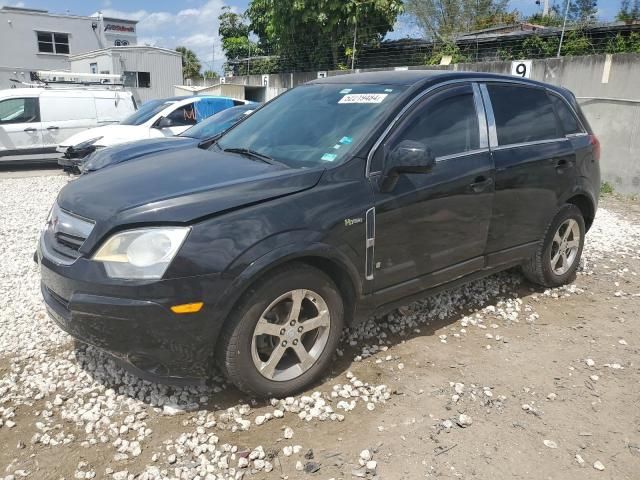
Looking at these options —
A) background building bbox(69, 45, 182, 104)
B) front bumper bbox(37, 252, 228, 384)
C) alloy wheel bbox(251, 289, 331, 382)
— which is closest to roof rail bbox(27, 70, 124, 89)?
front bumper bbox(37, 252, 228, 384)

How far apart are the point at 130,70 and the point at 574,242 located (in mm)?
28256

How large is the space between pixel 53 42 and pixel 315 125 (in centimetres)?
3867

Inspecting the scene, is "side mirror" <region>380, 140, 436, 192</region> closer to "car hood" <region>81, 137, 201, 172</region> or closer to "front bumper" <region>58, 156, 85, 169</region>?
"car hood" <region>81, 137, 201, 172</region>

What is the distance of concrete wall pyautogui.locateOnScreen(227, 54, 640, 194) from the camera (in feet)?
30.0

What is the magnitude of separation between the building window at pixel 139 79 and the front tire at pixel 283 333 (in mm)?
28711

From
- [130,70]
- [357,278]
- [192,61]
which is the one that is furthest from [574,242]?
[192,61]

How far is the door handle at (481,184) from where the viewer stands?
3.75 metres

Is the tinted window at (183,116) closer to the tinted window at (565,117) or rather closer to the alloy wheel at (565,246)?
the tinted window at (565,117)

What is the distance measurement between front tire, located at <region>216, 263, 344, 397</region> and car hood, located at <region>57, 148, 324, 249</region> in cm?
46

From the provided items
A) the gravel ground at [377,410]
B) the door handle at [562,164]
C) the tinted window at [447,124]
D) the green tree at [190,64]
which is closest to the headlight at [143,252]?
the gravel ground at [377,410]

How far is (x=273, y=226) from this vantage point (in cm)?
279

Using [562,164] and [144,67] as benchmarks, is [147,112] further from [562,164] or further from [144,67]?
[144,67]

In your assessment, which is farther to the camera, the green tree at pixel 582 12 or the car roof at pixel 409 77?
the green tree at pixel 582 12

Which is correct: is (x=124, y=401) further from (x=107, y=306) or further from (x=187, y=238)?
(x=187, y=238)
